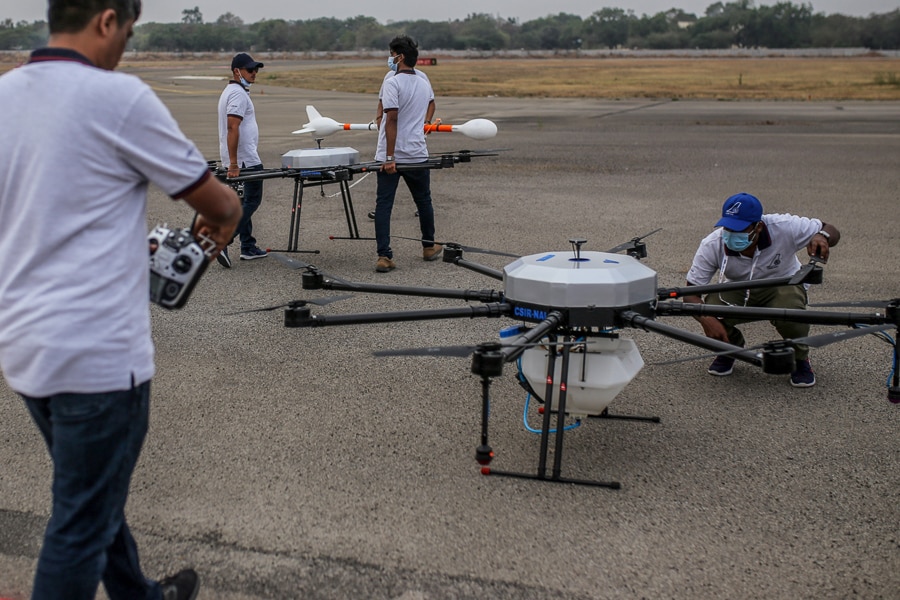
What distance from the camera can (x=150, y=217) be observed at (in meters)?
11.0

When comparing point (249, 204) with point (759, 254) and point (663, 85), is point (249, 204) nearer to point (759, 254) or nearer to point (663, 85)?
point (759, 254)

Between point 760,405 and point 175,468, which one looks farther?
point 760,405

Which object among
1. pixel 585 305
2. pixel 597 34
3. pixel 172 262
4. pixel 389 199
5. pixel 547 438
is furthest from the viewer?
pixel 597 34

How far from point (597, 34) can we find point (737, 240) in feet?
478

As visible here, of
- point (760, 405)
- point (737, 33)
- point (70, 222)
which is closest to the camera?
point (70, 222)

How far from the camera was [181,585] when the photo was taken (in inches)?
120

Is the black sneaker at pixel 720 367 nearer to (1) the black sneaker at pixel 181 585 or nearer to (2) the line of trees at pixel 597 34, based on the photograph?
(1) the black sneaker at pixel 181 585

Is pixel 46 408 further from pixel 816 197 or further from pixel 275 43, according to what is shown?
pixel 275 43

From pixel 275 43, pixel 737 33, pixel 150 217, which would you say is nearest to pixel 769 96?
pixel 150 217

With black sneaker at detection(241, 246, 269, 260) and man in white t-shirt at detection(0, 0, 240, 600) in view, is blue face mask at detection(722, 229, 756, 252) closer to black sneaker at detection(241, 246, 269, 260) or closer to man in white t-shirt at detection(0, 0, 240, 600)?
man in white t-shirt at detection(0, 0, 240, 600)

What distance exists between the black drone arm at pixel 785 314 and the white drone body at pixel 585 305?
0.45ft

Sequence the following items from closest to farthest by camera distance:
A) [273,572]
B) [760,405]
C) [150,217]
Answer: [273,572]
[760,405]
[150,217]

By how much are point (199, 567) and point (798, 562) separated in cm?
232

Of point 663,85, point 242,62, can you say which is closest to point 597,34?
point 663,85
